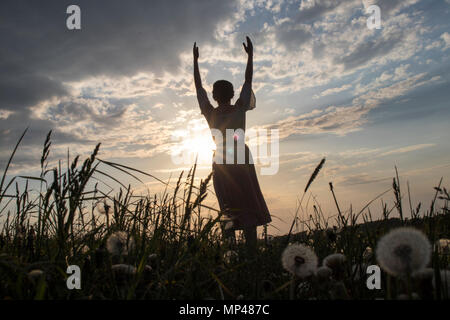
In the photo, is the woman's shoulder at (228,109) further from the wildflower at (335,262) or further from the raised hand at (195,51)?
the wildflower at (335,262)

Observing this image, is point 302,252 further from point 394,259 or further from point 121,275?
point 121,275

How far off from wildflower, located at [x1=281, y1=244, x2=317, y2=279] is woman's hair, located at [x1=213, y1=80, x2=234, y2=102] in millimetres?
5955

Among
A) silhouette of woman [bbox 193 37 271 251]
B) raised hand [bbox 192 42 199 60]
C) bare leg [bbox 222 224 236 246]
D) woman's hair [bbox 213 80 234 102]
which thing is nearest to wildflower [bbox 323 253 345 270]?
bare leg [bbox 222 224 236 246]

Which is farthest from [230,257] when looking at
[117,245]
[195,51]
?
[195,51]

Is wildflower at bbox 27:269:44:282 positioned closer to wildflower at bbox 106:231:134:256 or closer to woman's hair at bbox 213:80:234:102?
wildflower at bbox 106:231:134:256

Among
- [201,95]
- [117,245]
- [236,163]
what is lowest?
[117,245]

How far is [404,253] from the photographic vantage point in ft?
4.12

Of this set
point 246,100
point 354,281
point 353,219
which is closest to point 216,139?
point 246,100

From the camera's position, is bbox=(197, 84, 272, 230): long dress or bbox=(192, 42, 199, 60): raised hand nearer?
bbox=(197, 84, 272, 230): long dress

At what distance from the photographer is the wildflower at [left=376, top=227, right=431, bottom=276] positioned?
1218mm

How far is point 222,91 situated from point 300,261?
611 centimetres

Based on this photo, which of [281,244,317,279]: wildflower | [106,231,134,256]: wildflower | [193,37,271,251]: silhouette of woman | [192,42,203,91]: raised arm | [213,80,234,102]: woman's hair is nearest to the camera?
[281,244,317,279]: wildflower

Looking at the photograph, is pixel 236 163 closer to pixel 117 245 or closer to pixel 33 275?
pixel 117 245

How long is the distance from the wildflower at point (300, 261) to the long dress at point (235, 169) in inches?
201
